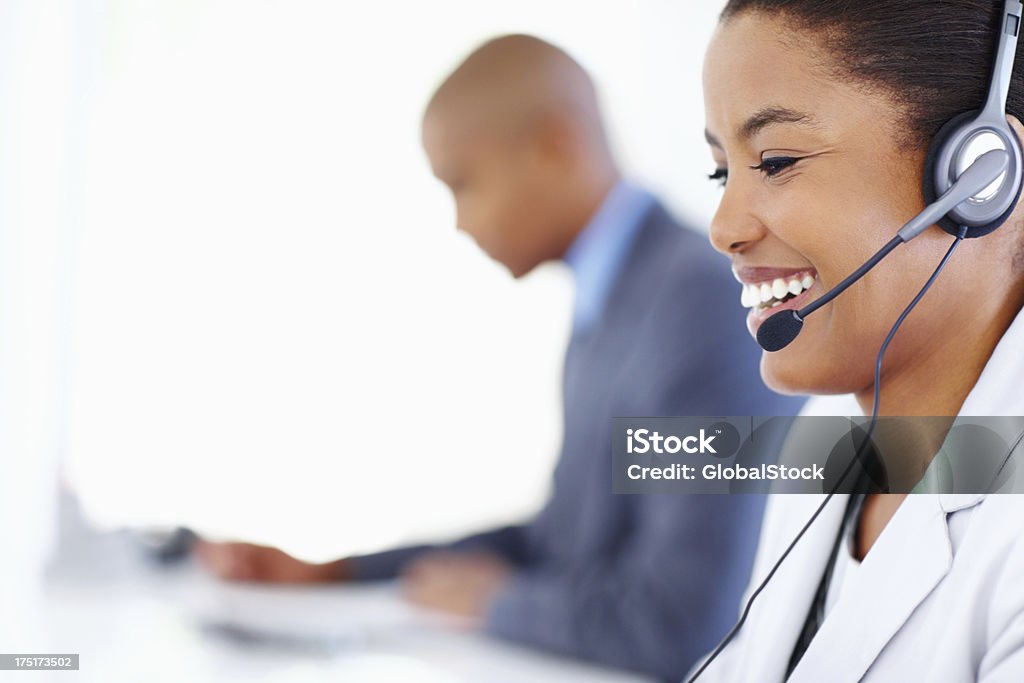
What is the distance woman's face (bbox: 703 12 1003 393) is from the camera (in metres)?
0.77

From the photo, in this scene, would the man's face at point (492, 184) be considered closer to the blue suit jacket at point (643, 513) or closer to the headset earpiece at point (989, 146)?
the blue suit jacket at point (643, 513)

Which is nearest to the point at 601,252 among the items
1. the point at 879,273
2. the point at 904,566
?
the point at 879,273

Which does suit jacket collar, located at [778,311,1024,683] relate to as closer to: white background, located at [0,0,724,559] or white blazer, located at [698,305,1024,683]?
white blazer, located at [698,305,1024,683]

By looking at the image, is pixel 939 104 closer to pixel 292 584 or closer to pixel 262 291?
pixel 262 291

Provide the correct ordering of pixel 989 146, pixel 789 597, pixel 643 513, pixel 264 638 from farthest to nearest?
pixel 264 638
pixel 643 513
pixel 789 597
pixel 989 146

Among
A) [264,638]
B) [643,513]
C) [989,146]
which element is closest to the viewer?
[989,146]

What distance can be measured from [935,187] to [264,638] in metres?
0.90

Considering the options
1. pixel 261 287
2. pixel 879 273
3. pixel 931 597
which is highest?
pixel 261 287

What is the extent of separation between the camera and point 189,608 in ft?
3.86

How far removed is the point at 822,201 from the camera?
2.59 feet

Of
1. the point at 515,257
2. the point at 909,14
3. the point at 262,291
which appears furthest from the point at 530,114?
the point at 909,14

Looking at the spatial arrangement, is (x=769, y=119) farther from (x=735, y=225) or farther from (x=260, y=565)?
(x=260, y=565)

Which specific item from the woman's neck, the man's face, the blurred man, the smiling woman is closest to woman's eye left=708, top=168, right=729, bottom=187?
the smiling woman

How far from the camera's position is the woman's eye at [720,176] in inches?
33.4
